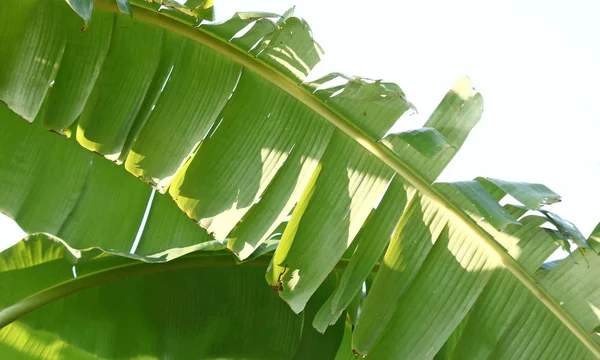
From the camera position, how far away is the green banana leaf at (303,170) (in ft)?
2.71

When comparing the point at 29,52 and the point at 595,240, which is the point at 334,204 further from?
the point at 29,52

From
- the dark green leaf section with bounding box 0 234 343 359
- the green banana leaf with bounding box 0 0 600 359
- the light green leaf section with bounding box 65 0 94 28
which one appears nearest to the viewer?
the light green leaf section with bounding box 65 0 94 28

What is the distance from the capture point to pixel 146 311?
41.2 inches

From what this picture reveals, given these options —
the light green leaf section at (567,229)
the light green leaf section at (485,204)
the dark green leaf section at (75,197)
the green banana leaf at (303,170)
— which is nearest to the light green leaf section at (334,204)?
the green banana leaf at (303,170)

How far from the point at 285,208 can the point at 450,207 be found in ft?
0.79

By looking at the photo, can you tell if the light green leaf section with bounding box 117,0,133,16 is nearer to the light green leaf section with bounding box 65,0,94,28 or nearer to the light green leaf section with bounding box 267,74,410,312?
the light green leaf section with bounding box 65,0,94,28

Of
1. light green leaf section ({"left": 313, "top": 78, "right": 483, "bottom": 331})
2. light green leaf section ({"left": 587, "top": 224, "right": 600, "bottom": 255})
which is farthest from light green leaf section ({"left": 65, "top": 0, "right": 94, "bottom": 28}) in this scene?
light green leaf section ({"left": 587, "top": 224, "right": 600, "bottom": 255})

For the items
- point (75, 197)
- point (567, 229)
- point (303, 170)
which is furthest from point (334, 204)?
point (75, 197)

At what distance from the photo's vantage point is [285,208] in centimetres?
88

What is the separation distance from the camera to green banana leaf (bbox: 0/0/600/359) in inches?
32.5

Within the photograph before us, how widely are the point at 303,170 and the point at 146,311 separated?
0.41 meters

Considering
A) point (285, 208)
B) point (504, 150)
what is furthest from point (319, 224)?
point (504, 150)

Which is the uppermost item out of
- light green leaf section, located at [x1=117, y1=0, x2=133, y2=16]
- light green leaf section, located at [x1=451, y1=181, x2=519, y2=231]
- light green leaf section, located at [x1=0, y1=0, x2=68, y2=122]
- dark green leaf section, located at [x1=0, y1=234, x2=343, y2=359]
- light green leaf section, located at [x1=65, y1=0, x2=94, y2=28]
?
light green leaf section, located at [x1=451, y1=181, x2=519, y2=231]

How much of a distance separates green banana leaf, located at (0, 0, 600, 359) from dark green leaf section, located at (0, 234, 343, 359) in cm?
2
